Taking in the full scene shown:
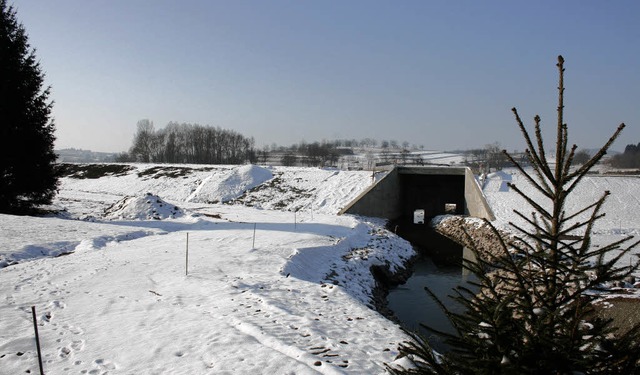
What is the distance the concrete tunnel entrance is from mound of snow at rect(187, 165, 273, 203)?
12.9 metres

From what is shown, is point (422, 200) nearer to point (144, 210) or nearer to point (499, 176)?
point (499, 176)

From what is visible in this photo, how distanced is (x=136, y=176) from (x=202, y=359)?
149 ft

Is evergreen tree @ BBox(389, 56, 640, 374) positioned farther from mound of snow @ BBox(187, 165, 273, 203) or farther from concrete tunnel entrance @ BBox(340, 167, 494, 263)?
mound of snow @ BBox(187, 165, 273, 203)

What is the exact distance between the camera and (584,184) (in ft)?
103

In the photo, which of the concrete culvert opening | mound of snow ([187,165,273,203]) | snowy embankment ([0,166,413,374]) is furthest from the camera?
mound of snow ([187,165,273,203])

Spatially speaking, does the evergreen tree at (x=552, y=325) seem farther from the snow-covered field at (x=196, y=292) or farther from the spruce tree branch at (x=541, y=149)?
the snow-covered field at (x=196, y=292)

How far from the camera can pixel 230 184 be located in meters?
38.6

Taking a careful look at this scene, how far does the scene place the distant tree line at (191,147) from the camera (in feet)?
286

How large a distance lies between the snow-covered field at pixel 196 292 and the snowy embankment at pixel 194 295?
38 mm

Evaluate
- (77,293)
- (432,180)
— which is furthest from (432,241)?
(77,293)

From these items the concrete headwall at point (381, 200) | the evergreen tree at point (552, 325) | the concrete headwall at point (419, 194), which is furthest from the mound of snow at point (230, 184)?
the evergreen tree at point (552, 325)

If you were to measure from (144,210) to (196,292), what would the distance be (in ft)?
51.1

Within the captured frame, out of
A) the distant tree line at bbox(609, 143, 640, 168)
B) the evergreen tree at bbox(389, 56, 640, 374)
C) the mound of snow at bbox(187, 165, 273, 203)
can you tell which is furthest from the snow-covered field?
the distant tree line at bbox(609, 143, 640, 168)

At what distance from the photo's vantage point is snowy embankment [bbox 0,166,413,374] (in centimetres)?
699
